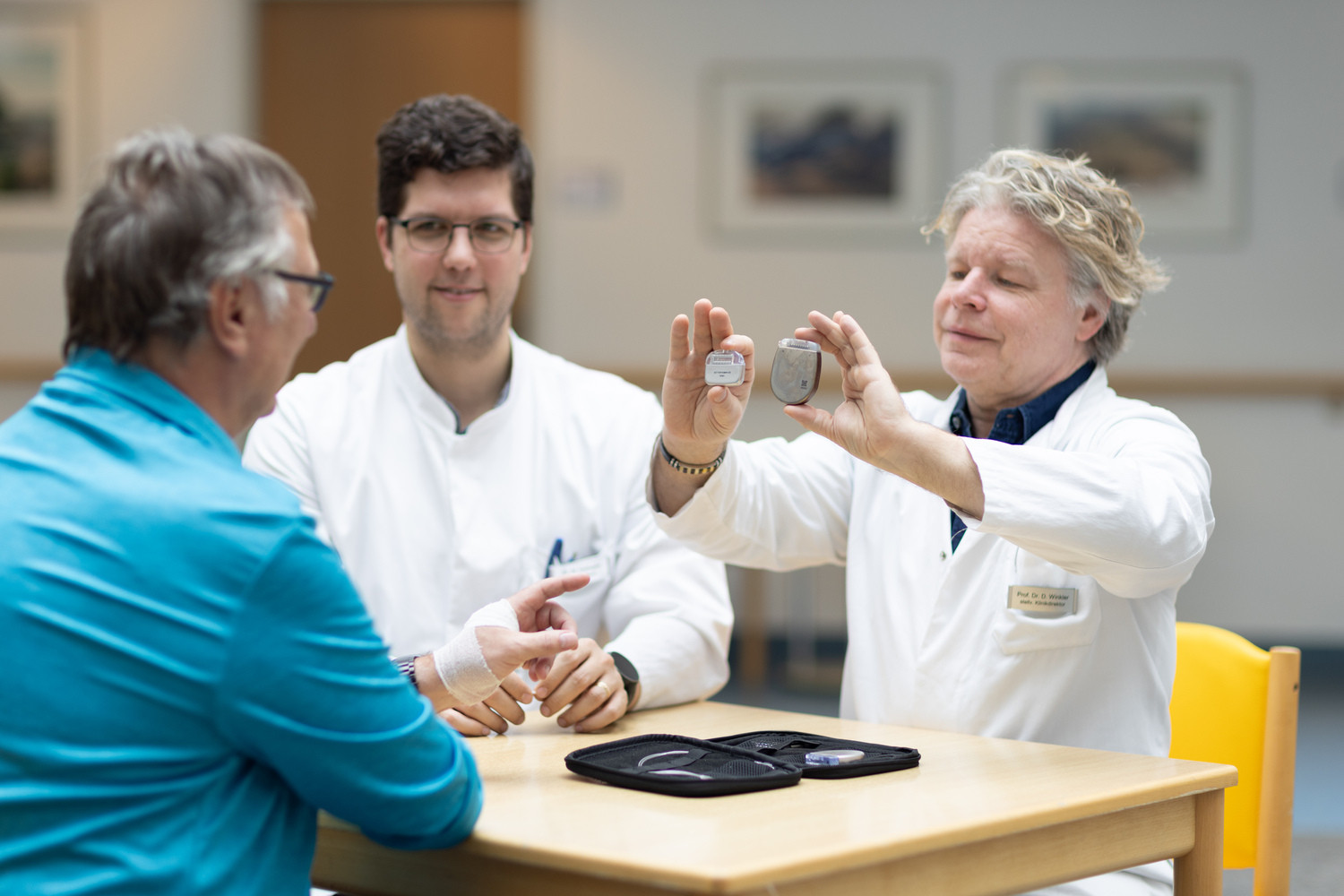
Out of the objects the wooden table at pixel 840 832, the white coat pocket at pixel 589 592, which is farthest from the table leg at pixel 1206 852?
the white coat pocket at pixel 589 592

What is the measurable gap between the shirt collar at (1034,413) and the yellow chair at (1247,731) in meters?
0.40

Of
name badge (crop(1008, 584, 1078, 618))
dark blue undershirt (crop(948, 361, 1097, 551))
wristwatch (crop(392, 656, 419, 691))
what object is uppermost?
dark blue undershirt (crop(948, 361, 1097, 551))

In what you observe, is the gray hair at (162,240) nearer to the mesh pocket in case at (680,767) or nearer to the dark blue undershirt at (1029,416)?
the mesh pocket in case at (680,767)

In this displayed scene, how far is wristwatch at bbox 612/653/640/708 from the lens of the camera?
1870 mm

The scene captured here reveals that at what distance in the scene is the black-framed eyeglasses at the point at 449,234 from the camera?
2309 millimetres

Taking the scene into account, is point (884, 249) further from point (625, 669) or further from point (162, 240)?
point (162, 240)

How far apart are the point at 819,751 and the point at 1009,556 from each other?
0.52 meters

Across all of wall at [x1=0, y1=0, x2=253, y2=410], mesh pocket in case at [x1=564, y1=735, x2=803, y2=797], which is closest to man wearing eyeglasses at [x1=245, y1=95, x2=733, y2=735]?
mesh pocket in case at [x1=564, y1=735, x2=803, y2=797]

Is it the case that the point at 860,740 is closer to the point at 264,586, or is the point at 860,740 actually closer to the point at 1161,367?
the point at 264,586

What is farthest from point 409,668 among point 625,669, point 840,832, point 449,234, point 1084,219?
point 1084,219

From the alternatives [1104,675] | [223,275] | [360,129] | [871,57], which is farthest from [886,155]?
[223,275]

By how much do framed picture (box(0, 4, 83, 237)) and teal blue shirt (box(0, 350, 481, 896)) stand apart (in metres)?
5.19

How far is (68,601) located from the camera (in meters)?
1.08

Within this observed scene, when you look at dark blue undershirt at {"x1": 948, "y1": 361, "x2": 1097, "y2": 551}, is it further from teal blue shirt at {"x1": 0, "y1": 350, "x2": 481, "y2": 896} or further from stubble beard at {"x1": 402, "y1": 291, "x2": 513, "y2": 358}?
teal blue shirt at {"x1": 0, "y1": 350, "x2": 481, "y2": 896}
